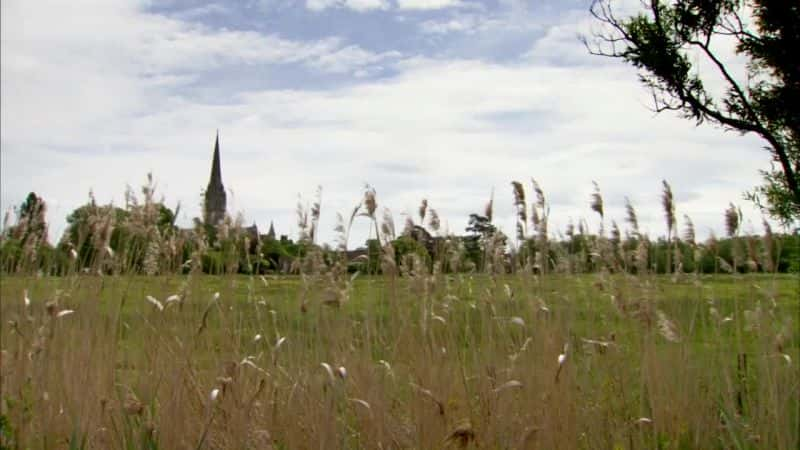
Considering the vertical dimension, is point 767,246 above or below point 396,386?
above

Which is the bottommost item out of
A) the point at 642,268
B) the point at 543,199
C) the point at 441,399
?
the point at 441,399

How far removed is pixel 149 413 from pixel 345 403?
808 mm

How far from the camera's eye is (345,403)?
339 cm

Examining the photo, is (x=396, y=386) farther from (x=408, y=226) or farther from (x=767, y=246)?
(x=767, y=246)

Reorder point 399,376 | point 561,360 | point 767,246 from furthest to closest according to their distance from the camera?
point 399,376
point 767,246
point 561,360

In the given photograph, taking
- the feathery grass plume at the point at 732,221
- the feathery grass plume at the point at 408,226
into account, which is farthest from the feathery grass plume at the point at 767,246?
the feathery grass plume at the point at 408,226

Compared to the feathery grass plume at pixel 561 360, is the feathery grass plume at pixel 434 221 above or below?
above

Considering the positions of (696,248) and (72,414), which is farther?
(696,248)

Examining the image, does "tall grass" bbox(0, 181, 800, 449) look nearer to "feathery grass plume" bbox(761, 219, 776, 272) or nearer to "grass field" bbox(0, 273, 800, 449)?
"grass field" bbox(0, 273, 800, 449)

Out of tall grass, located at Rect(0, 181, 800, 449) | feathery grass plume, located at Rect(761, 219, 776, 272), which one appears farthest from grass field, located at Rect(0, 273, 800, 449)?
feathery grass plume, located at Rect(761, 219, 776, 272)

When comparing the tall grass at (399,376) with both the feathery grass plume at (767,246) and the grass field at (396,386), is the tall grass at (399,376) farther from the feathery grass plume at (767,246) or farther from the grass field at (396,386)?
the feathery grass plume at (767,246)

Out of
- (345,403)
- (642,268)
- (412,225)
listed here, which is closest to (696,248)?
(642,268)

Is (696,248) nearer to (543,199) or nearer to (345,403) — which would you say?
(543,199)

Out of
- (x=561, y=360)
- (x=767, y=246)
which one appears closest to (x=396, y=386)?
(x=561, y=360)
